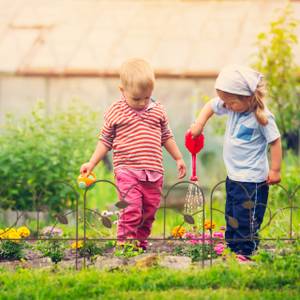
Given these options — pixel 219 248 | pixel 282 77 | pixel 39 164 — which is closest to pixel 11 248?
pixel 219 248

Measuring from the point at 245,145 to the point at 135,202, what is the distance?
0.83 m

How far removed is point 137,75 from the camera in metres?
6.62

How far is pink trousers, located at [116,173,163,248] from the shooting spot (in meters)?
6.74

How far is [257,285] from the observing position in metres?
5.70

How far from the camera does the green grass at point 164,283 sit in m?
5.49

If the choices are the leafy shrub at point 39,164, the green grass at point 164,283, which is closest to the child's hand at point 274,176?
the green grass at point 164,283

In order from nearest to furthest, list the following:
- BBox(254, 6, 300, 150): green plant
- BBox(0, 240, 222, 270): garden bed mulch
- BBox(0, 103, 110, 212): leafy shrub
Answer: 1. BBox(0, 240, 222, 270): garden bed mulch
2. BBox(0, 103, 110, 212): leafy shrub
3. BBox(254, 6, 300, 150): green plant

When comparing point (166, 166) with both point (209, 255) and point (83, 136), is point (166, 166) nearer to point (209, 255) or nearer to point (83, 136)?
point (83, 136)

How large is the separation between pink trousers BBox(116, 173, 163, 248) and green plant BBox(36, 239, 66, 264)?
41 centimetres

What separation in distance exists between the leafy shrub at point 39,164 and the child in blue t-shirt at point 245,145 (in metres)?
2.60

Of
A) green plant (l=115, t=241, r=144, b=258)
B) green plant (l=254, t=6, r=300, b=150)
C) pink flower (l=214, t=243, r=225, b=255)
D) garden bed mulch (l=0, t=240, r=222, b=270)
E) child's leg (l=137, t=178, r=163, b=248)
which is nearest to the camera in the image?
garden bed mulch (l=0, t=240, r=222, b=270)

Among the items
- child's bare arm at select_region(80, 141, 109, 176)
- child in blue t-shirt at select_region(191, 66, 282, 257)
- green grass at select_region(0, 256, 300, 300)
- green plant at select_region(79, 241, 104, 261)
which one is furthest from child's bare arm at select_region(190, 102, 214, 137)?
green grass at select_region(0, 256, 300, 300)

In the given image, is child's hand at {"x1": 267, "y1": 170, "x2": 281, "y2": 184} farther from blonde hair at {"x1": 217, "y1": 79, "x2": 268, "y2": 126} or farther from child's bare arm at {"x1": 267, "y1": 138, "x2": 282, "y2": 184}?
blonde hair at {"x1": 217, "y1": 79, "x2": 268, "y2": 126}

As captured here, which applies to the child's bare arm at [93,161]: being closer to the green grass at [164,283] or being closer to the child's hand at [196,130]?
the child's hand at [196,130]
